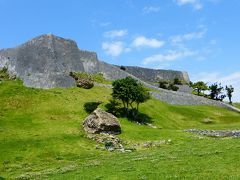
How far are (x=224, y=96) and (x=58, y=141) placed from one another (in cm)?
9673

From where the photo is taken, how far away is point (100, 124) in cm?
6650

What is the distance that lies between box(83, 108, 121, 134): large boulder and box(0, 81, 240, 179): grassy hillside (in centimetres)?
157

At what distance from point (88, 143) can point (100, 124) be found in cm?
647

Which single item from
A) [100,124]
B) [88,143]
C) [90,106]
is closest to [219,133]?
[100,124]

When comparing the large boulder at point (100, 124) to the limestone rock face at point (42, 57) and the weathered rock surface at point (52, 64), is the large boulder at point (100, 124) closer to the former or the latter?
the weathered rock surface at point (52, 64)

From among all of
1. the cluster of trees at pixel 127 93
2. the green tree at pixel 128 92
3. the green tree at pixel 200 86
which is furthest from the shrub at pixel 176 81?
the green tree at pixel 128 92

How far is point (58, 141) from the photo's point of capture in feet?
194

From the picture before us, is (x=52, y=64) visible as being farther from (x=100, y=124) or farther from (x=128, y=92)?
(x=100, y=124)

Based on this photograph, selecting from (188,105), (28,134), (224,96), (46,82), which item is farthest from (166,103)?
(28,134)

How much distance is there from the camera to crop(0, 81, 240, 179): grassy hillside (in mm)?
34750

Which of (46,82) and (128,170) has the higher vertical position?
(46,82)

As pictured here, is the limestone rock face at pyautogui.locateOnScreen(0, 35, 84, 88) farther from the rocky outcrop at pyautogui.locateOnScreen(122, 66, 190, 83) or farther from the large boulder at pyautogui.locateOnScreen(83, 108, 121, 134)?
the rocky outcrop at pyautogui.locateOnScreen(122, 66, 190, 83)

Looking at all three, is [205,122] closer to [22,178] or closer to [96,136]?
[96,136]

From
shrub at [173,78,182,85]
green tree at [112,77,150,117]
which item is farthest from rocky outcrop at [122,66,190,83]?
green tree at [112,77,150,117]
